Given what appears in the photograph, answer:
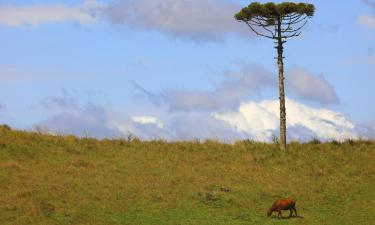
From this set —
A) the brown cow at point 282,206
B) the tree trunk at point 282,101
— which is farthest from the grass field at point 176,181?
the tree trunk at point 282,101

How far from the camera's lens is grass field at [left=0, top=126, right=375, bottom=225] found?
30.8 m

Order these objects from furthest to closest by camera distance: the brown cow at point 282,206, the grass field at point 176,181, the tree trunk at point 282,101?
the tree trunk at point 282,101, the brown cow at point 282,206, the grass field at point 176,181

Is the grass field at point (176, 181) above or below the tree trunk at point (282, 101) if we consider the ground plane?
below

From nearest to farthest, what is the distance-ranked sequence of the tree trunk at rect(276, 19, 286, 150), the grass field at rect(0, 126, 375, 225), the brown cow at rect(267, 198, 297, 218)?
the grass field at rect(0, 126, 375, 225), the brown cow at rect(267, 198, 297, 218), the tree trunk at rect(276, 19, 286, 150)

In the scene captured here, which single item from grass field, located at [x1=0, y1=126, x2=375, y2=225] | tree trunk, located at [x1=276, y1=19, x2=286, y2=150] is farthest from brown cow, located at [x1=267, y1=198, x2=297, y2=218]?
tree trunk, located at [x1=276, y1=19, x2=286, y2=150]

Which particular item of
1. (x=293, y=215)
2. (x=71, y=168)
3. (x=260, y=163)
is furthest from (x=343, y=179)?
(x=71, y=168)

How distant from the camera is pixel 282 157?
149 feet

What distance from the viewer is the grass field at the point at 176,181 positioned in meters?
30.8

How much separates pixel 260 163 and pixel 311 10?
14.3m

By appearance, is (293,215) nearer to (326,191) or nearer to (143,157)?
(326,191)

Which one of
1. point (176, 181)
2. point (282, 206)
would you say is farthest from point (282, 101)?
point (282, 206)

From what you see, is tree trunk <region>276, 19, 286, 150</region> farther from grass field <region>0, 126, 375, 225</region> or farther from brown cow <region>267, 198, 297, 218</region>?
brown cow <region>267, 198, 297, 218</region>

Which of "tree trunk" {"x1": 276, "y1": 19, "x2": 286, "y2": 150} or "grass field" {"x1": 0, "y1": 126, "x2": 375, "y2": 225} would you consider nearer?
"grass field" {"x1": 0, "y1": 126, "x2": 375, "y2": 225}

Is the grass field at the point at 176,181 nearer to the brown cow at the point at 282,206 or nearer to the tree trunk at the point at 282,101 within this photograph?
the brown cow at the point at 282,206
